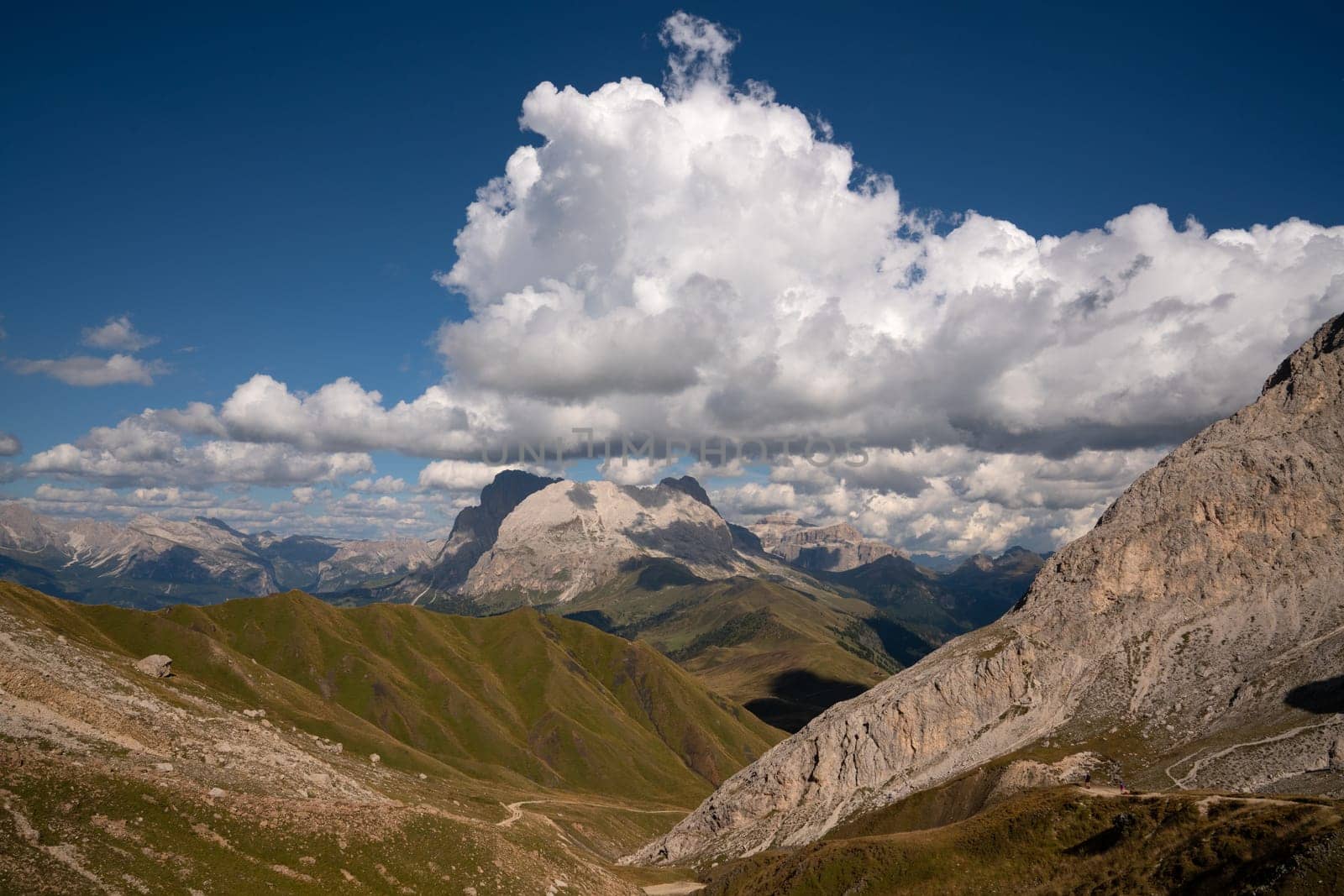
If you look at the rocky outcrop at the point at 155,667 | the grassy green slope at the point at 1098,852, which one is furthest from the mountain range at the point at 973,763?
the rocky outcrop at the point at 155,667

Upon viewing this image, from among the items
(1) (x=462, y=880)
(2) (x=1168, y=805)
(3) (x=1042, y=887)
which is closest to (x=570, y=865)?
(1) (x=462, y=880)

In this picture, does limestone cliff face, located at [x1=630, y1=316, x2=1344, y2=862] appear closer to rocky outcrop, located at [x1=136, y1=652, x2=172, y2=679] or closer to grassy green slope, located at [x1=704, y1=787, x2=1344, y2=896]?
grassy green slope, located at [x1=704, y1=787, x2=1344, y2=896]

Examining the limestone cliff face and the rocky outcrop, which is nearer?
the rocky outcrop

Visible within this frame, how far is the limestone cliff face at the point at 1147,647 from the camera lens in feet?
483

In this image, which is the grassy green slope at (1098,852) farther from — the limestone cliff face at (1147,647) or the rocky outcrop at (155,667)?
the rocky outcrop at (155,667)

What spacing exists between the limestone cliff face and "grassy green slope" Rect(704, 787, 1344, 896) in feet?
219

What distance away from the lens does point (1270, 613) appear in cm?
15688

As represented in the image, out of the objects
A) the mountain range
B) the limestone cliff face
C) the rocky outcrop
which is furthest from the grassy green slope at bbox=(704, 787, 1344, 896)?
the rocky outcrop

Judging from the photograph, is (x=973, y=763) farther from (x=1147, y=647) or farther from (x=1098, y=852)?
(x=1098, y=852)

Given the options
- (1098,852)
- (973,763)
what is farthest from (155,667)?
(973,763)

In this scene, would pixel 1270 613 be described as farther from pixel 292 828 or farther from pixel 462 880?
pixel 292 828

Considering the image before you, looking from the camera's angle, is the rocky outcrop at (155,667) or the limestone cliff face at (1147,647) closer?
the rocky outcrop at (155,667)

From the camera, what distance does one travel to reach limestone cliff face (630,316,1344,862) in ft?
483

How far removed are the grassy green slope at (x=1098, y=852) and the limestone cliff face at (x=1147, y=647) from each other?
219 ft
